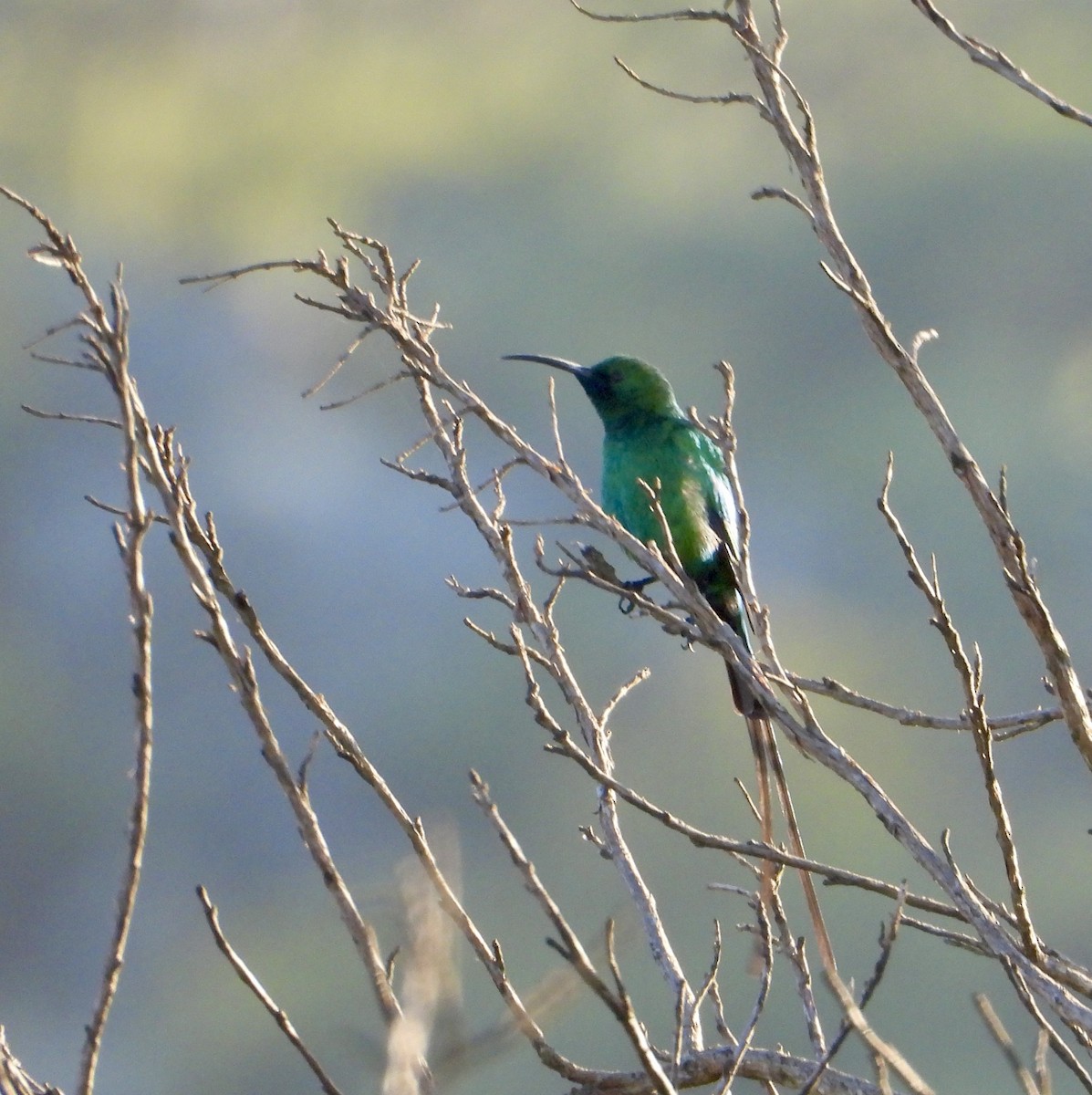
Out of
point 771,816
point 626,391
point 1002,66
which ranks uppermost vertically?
point 626,391

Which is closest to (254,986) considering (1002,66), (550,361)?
(1002,66)

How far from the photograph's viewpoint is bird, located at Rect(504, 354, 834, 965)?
543 cm

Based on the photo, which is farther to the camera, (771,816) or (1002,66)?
(771,816)

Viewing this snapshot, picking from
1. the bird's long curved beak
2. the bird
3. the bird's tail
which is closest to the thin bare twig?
the bird's tail

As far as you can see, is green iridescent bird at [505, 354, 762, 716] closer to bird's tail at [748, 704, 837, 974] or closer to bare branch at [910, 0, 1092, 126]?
bird's tail at [748, 704, 837, 974]

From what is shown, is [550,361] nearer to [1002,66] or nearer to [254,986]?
[1002,66]

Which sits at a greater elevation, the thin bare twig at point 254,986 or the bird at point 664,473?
the bird at point 664,473

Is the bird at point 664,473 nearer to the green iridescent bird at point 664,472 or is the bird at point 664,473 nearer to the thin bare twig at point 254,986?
the green iridescent bird at point 664,472

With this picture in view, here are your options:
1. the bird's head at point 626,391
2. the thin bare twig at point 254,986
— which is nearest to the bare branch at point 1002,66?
the thin bare twig at point 254,986

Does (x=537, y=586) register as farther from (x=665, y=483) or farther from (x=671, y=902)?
(x=665, y=483)

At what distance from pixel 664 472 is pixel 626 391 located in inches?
22.6

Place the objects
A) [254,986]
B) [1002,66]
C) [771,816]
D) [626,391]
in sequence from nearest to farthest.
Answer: [254,986]
[1002,66]
[771,816]
[626,391]

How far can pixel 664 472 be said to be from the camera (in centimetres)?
567

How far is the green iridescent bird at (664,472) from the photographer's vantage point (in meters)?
5.44
